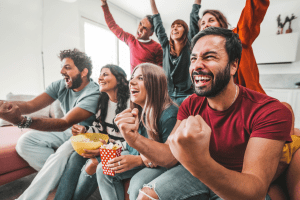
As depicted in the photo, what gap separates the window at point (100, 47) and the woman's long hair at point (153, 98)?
2823 millimetres

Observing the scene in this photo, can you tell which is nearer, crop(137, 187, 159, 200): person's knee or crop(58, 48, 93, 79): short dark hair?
crop(137, 187, 159, 200): person's knee

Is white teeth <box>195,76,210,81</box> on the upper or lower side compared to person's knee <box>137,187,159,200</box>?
upper

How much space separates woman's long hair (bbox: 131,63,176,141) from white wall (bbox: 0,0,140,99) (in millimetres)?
2520

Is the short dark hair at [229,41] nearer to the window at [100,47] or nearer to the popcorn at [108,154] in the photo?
the popcorn at [108,154]

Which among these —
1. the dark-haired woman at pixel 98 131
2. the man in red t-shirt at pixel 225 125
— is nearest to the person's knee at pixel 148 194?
the man in red t-shirt at pixel 225 125

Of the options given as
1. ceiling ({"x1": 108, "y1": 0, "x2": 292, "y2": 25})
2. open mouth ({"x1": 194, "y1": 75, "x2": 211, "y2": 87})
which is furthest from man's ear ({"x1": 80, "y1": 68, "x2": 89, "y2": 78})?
ceiling ({"x1": 108, "y1": 0, "x2": 292, "y2": 25})

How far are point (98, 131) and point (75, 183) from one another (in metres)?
0.45

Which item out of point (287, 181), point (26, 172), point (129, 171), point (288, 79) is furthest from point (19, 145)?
point (288, 79)

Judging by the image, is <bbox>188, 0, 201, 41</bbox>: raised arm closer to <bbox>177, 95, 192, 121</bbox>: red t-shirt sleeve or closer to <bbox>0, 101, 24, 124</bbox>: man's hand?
<bbox>177, 95, 192, 121</bbox>: red t-shirt sleeve

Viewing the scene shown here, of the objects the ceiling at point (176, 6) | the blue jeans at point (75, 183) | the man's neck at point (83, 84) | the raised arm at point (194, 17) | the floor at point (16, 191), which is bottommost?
the floor at point (16, 191)

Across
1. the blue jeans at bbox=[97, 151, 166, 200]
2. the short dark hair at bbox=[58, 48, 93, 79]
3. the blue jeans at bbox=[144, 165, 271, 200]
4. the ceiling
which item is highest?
the ceiling

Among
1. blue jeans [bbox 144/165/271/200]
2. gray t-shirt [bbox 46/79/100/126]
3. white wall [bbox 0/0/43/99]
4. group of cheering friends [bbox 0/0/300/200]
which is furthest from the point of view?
white wall [bbox 0/0/43/99]

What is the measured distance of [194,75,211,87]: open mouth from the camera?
0.73 m

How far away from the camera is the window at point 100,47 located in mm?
3694
